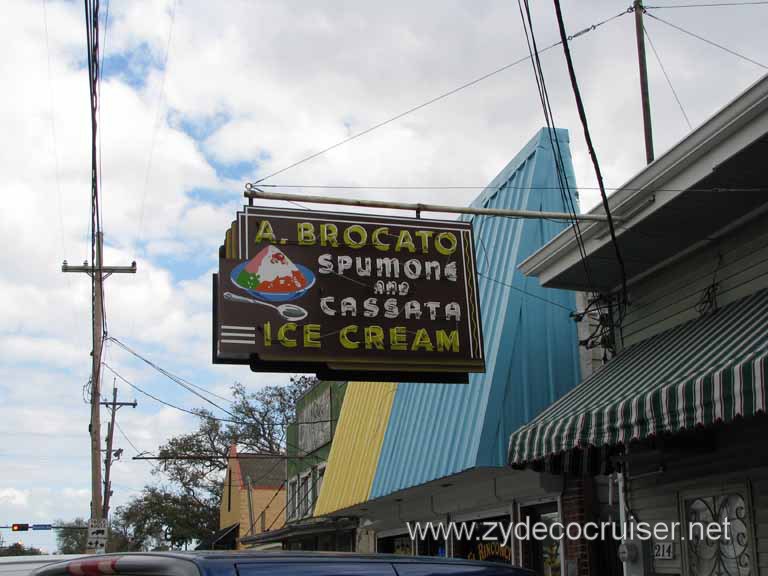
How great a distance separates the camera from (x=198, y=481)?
54.5m

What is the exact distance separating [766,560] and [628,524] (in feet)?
6.95

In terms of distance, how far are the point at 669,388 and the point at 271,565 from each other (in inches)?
204

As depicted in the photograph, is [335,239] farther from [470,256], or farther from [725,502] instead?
[725,502]

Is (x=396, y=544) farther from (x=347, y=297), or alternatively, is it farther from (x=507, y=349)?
(x=347, y=297)

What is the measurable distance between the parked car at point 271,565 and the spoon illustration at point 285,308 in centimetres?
624

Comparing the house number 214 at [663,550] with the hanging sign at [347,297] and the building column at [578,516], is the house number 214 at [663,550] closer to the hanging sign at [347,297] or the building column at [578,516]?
the building column at [578,516]

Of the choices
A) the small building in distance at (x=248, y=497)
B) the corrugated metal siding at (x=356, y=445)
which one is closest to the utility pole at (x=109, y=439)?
the small building in distance at (x=248, y=497)

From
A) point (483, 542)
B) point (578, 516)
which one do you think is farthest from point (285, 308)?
point (483, 542)

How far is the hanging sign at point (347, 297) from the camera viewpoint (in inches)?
384

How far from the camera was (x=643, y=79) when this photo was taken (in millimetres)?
16000

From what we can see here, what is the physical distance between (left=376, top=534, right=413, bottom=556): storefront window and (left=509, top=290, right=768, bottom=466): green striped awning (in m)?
7.46

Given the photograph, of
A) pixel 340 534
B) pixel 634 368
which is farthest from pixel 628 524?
pixel 340 534

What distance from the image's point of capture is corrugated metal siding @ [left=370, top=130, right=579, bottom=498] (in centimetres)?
1138

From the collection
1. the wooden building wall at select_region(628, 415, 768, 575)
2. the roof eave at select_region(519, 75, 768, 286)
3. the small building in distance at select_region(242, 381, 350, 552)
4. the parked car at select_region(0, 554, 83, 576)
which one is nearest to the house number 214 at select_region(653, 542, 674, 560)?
the wooden building wall at select_region(628, 415, 768, 575)
